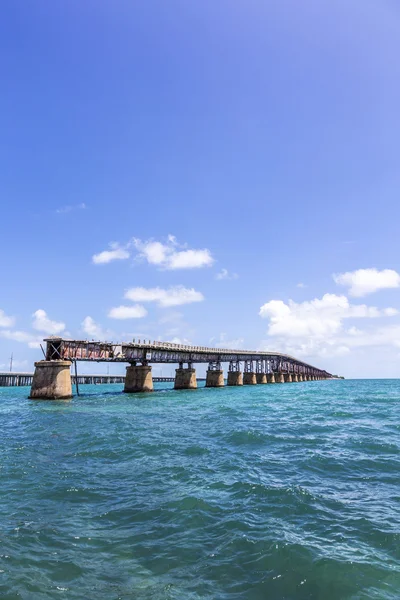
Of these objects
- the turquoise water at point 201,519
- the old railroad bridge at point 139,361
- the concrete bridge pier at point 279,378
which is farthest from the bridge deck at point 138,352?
the turquoise water at point 201,519

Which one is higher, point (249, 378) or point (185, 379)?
point (185, 379)

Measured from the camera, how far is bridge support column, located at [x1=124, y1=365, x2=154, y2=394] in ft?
217

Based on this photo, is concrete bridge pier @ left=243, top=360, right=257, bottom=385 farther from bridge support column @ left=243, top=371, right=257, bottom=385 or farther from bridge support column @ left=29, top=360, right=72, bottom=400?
bridge support column @ left=29, top=360, right=72, bottom=400

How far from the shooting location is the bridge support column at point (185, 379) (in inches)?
3357

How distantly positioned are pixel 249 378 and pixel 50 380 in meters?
85.9

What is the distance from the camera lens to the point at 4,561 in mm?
7367

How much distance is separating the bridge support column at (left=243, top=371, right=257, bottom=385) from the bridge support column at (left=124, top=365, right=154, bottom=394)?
201 ft

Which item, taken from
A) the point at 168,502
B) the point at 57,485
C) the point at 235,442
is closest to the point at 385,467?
the point at 235,442

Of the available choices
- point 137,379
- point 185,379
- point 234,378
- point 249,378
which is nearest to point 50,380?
point 137,379

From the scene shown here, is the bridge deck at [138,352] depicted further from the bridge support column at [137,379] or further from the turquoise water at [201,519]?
the turquoise water at [201,519]

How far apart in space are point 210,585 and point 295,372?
18577 centimetres

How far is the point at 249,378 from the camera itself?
405 feet

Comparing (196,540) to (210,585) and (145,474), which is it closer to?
(210,585)

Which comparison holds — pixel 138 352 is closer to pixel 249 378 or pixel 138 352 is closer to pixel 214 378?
pixel 214 378
